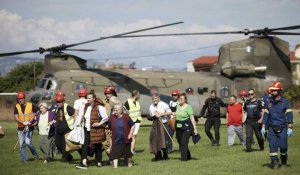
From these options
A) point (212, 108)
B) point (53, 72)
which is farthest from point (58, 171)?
point (53, 72)

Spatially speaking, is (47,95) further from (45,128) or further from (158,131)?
(158,131)

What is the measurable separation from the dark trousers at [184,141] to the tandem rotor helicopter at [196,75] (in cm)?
1285

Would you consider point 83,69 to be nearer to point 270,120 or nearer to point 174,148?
point 174,148

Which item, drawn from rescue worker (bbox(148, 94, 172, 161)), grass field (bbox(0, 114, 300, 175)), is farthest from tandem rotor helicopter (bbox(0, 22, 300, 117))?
rescue worker (bbox(148, 94, 172, 161))

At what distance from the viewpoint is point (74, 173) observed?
13.1m

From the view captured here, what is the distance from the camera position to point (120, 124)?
13.8 metres

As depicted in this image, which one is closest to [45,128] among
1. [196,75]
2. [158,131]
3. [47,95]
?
[158,131]

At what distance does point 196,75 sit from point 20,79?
1876 inches

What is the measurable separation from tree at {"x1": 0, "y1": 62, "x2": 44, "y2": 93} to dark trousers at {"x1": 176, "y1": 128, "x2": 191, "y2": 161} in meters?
53.2

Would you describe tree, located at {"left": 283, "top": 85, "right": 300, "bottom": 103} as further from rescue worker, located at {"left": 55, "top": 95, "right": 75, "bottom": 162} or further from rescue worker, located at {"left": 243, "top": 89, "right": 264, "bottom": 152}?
rescue worker, located at {"left": 55, "top": 95, "right": 75, "bottom": 162}

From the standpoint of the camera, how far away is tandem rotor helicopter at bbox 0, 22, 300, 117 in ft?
91.4

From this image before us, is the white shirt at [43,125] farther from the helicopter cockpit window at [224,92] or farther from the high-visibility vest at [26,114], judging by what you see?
the helicopter cockpit window at [224,92]

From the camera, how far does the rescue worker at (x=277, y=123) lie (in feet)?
43.4

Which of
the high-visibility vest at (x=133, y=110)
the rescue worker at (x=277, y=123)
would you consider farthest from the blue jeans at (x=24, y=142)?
the rescue worker at (x=277, y=123)
